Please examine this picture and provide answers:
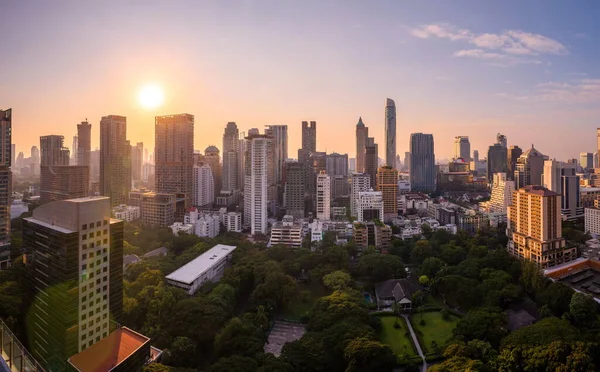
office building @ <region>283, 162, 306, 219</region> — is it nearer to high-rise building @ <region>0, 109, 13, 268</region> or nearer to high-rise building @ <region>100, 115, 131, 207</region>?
high-rise building @ <region>100, 115, 131, 207</region>

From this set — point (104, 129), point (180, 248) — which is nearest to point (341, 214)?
point (180, 248)

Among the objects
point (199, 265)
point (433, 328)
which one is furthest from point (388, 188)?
point (433, 328)

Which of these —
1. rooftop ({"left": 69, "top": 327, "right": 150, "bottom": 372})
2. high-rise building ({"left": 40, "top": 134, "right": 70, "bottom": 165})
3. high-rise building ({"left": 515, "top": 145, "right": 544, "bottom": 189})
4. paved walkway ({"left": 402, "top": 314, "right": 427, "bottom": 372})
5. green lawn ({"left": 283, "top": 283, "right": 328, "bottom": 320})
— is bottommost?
paved walkway ({"left": 402, "top": 314, "right": 427, "bottom": 372})

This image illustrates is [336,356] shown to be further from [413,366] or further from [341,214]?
[341,214]

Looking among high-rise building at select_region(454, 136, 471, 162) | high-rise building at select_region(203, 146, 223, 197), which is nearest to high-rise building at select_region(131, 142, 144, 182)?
high-rise building at select_region(203, 146, 223, 197)

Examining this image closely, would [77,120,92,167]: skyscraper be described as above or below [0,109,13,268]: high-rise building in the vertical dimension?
above

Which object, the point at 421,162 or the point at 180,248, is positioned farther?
the point at 421,162

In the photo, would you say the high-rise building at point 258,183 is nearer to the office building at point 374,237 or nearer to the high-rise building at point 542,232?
the office building at point 374,237
